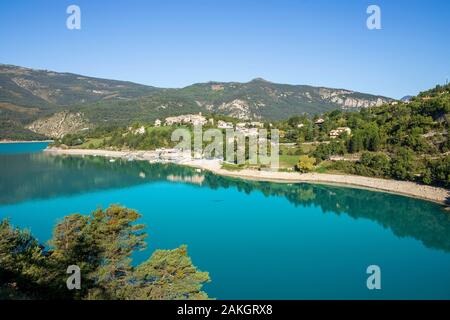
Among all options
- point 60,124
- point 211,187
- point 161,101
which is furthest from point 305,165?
point 161,101

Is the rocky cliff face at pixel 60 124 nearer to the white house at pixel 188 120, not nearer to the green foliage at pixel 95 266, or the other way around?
the white house at pixel 188 120

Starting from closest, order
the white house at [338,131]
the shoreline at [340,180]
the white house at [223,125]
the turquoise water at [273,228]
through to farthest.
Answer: the turquoise water at [273,228], the shoreline at [340,180], the white house at [338,131], the white house at [223,125]

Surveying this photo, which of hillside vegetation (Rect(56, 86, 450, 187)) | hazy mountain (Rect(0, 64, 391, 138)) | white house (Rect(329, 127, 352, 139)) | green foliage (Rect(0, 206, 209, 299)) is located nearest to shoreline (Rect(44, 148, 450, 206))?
hillside vegetation (Rect(56, 86, 450, 187))

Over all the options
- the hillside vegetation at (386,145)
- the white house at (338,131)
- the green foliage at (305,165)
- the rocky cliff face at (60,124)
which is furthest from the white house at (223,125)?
the rocky cliff face at (60,124)

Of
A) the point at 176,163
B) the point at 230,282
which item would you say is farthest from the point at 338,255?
the point at 176,163

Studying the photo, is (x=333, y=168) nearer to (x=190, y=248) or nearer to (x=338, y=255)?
(x=338, y=255)

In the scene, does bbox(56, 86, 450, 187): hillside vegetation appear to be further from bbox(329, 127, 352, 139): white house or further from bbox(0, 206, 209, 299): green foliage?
Result: bbox(0, 206, 209, 299): green foliage
